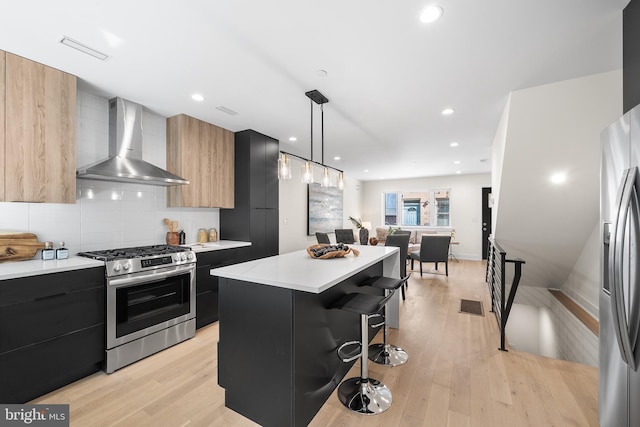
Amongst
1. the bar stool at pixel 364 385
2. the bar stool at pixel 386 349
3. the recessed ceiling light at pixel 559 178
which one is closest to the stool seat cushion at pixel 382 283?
the bar stool at pixel 386 349

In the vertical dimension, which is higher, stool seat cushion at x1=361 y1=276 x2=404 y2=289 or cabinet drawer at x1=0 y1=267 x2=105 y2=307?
cabinet drawer at x1=0 y1=267 x2=105 y2=307

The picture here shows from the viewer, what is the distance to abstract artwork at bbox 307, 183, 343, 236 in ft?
20.4

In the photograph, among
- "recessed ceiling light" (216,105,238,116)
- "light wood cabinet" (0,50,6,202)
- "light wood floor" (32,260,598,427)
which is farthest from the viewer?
"recessed ceiling light" (216,105,238,116)

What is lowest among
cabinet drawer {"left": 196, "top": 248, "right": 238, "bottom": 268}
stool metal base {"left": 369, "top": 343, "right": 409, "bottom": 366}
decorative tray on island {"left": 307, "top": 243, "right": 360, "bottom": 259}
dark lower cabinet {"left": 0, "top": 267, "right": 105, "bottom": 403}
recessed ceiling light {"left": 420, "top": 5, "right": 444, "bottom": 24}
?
stool metal base {"left": 369, "top": 343, "right": 409, "bottom": 366}

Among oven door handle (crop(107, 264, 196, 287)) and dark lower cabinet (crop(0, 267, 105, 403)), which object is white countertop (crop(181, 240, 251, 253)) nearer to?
oven door handle (crop(107, 264, 196, 287))

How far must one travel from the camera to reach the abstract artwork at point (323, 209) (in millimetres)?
6230

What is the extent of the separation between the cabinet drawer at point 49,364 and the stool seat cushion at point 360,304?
200 centimetres

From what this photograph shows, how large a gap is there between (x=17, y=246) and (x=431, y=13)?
137 inches

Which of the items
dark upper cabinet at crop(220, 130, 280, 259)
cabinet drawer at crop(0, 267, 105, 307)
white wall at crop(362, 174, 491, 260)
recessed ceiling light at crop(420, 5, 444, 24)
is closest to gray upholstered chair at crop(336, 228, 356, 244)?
dark upper cabinet at crop(220, 130, 280, 259)

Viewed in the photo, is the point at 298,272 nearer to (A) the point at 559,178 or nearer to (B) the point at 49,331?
(B) the point at 49,331

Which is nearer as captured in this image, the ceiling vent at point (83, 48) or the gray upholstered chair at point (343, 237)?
the ceiling vent at point (83, 48)

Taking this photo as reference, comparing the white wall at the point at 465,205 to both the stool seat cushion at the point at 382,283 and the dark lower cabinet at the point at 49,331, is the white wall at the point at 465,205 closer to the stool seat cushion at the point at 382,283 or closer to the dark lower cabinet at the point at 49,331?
the stool seat cushion at the point at 382,283

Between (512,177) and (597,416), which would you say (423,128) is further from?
(597,416)

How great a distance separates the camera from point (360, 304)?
1860 mm
